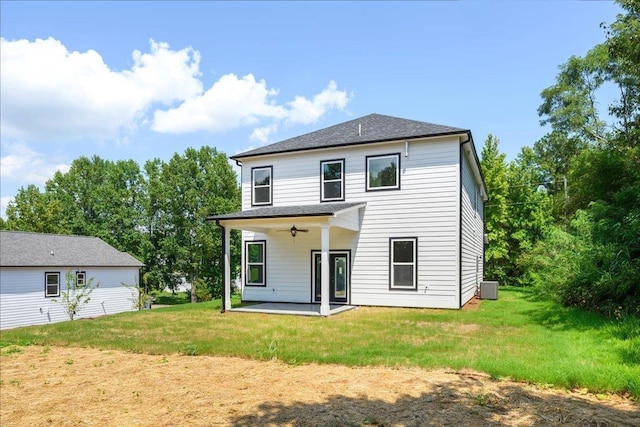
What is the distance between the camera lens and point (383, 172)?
44.1ft

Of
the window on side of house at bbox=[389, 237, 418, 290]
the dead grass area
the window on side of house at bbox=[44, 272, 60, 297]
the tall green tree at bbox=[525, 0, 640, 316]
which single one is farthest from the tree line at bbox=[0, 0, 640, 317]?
the window on side of house at bbox=[44, 272, 60, 297]

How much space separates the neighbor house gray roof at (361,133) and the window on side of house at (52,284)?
13.7 meters

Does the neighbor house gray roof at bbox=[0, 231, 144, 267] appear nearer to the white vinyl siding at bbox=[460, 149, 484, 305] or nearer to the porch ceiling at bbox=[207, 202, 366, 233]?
the porch ceiling at bbox=[207, 202, 366, 233]

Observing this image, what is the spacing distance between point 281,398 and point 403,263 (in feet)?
29.1

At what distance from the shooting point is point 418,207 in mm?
12906

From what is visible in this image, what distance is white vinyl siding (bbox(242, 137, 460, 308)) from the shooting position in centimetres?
1252

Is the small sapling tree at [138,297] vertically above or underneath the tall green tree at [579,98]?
underneath

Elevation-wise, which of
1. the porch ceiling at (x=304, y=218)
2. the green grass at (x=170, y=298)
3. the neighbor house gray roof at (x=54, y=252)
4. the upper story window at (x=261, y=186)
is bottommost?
the green grass at (x=170, y=298)

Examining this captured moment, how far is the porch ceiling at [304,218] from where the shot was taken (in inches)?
453

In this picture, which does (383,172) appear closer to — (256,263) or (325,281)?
(325,281)

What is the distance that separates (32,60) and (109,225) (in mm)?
25299

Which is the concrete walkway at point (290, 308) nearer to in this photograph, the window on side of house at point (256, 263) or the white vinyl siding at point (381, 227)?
the white vinyl siding at point (381, 227)

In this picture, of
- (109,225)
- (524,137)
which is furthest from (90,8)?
(524,137)

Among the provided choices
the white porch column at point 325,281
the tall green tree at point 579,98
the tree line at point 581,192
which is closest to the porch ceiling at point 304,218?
the white porch column at point 325,281
